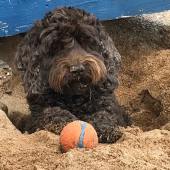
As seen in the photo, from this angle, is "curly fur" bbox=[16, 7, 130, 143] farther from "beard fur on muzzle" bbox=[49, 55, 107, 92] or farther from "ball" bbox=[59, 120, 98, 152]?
"ball" bbox=[59, 120, 98, 152]

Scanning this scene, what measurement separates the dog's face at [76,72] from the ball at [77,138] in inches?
28.5

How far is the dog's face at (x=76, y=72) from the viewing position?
4684mm

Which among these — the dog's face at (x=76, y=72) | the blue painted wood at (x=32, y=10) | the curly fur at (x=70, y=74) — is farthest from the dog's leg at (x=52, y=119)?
the blue painted wood at (x=32, y=10)

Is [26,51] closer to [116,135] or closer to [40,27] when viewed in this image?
[40,27]

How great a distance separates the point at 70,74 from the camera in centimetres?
468

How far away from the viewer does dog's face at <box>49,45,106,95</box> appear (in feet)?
15.4

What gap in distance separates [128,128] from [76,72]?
2.18ft

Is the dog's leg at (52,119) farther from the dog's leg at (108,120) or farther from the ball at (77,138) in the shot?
the ball at (77,138)

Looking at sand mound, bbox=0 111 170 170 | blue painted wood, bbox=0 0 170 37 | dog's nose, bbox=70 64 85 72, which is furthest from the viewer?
blue painted wood, bbox=0 0 170 37

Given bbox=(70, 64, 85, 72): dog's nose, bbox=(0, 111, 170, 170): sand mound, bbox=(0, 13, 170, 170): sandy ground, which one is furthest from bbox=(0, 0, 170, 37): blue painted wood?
bbox=(0, 111, 170, 170): sand mound

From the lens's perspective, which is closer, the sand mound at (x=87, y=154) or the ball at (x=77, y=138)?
the sand mound at (x=87, y=154)

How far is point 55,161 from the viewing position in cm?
369

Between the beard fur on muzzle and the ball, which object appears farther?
the beard fur on muzzle

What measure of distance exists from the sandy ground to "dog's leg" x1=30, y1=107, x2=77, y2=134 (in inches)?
7.3
